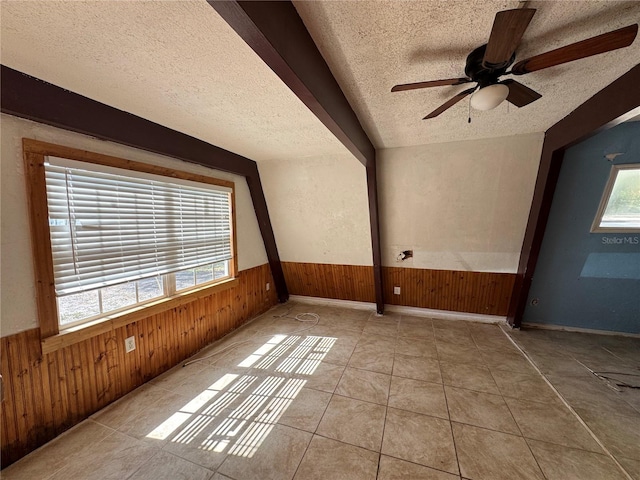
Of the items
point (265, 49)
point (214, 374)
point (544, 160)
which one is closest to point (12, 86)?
point (265, 49)

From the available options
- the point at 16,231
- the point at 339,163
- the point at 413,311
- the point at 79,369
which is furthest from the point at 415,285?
the point at 16,231

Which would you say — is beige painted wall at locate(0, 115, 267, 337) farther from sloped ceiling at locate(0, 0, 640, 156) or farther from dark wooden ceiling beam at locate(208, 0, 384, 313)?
dark wooden ceiling beam at locate(208, 0, 384, 313)

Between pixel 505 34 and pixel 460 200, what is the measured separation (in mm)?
2087

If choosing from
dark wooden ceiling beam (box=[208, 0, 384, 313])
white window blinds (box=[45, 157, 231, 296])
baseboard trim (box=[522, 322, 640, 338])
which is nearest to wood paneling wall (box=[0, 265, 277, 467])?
white window blinds (box=[45, 157, 231, 296])

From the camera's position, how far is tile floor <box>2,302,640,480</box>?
1.42 m

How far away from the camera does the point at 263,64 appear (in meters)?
1.30

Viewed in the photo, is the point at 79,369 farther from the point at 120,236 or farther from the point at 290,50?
the point at 290,50

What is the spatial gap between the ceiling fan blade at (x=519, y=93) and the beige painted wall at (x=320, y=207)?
5.06 feet

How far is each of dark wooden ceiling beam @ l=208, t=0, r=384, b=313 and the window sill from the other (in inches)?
87.1

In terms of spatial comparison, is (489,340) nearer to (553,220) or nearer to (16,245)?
(553,220)

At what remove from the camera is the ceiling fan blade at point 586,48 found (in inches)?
36.2

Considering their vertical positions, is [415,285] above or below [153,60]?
below

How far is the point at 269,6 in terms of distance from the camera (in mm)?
851

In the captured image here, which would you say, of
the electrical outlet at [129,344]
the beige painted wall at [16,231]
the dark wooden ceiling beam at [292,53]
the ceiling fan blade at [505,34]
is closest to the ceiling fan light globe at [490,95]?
the ceiling fan blade at [505,34]
